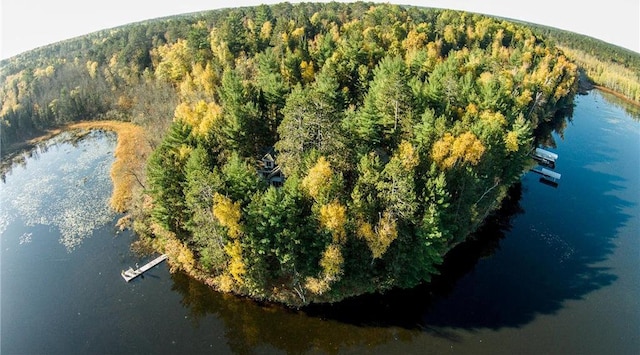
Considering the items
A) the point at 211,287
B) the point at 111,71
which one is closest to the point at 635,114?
the point at 211,287

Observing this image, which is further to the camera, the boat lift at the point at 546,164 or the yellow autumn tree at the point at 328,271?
the boat lift at the point at 546,164

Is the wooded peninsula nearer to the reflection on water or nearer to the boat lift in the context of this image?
the reflection on water

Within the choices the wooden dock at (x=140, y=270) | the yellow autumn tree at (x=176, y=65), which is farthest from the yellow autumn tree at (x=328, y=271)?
the yellow autumn tree at (x=176, y=65)

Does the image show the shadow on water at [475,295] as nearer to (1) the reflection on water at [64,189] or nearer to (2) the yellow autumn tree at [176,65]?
(1) the reflection on water at [64,189]

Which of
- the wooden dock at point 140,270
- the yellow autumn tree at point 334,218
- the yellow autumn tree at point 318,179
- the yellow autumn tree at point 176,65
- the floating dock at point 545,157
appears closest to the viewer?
the yellow autumn tree at point 334,218

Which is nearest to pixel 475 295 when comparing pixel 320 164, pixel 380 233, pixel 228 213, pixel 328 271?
pixel 380 233

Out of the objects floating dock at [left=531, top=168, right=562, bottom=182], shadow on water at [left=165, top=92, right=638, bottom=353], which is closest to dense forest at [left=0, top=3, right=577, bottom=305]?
shadow on water at [left=165, top=92, right=638, bottom=353]

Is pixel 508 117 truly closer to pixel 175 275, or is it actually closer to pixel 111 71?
pixel 175 275

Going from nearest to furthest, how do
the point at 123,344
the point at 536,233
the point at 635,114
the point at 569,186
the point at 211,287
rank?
1. the point at 123,344
2. the point at 211,287
3. the point at 536,233
4. the point at 569,186
5. the point at 635,114
